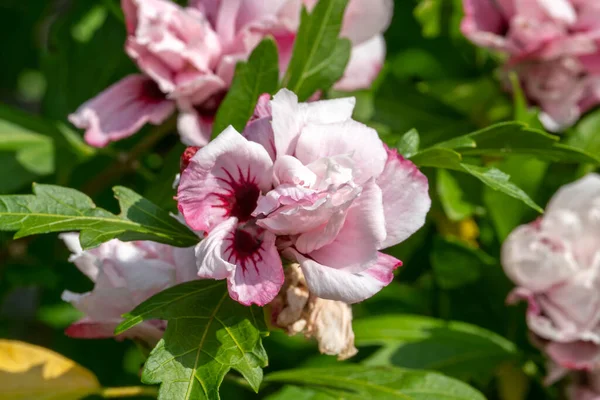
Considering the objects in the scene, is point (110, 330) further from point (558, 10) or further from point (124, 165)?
Answer: point (558, 10)

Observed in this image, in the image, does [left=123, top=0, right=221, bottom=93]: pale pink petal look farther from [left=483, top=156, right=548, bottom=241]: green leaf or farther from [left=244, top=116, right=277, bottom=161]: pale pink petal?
[left=483, top=156, right=548, bottom=241]: green leaf

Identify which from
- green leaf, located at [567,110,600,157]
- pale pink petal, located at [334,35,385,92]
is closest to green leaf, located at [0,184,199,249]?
pale pink petal, located at [334,35,385,92]

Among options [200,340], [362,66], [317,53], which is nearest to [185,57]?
[317,53]

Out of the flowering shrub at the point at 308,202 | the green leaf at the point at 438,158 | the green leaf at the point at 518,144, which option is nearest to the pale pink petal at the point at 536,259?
the flowering shrub at the point at 308,202

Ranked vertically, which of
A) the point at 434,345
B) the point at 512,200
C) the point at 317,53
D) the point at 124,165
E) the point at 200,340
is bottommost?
the point at 434,345

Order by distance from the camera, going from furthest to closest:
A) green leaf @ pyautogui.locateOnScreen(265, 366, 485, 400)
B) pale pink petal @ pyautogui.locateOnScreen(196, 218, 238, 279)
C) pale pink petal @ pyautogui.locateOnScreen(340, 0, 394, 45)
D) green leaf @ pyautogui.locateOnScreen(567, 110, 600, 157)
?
green leaf @ pyautogui.locateOnScreen(567, 110, 600, 157) < pale pink petal @ pyautogui.locateOnScreen(340, 0, 394, 45) < green leaf @ pyautogui.locateOnScreen(265, 366, 485, 400) < pale pink petal @ pyautogui.locateOnScreen(196, 218, 238, 279)
